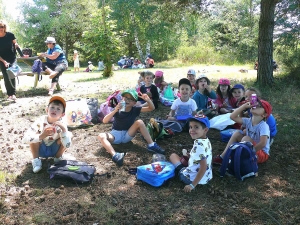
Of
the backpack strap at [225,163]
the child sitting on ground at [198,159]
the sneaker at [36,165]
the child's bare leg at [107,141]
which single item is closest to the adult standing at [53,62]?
the child's bare leg at [107,141]

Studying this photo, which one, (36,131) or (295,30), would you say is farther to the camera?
(295,30)

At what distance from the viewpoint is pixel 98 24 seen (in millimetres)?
14195

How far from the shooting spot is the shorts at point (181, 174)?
152 inches

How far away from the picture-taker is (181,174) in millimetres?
3959

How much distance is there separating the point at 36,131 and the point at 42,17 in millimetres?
32829

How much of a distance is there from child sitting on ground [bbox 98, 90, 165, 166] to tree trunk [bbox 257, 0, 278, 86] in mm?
6000

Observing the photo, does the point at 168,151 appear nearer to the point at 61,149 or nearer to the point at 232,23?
the point at 61,149

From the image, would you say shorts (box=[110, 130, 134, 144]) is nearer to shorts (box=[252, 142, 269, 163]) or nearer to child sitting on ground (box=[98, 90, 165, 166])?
child sitting on ground (box=[98, 90, 165, 166])

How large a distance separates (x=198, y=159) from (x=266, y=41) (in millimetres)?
7026

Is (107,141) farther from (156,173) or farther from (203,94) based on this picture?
(203,94)

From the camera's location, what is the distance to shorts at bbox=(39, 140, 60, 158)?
435 cm

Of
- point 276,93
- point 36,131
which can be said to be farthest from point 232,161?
point 276,93

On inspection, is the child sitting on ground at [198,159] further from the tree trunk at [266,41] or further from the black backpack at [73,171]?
the tree trunk at [266,41]

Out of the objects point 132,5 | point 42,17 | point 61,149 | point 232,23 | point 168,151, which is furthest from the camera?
point 42,17
